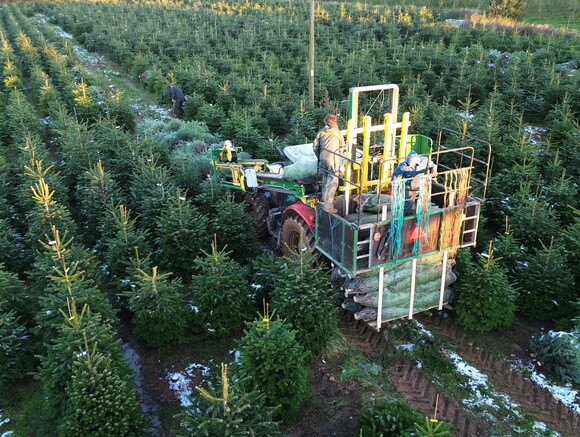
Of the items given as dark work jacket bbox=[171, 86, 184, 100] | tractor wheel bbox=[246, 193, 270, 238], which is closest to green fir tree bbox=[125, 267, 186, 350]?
tractor wheel bbox=[246, 193, 270, 238]

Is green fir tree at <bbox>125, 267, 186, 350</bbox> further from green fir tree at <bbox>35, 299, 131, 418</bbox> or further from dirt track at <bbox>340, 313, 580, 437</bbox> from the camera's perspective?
dirt track at <bbox>340, 313, 580, 437</bbox>

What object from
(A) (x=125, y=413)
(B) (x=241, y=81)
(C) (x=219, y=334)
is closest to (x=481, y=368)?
(C) (x=219, y=334)

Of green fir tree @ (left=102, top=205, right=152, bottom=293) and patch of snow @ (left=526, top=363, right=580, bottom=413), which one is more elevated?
green fir tree @ (left=102, top=205, right=152, bottom=293)

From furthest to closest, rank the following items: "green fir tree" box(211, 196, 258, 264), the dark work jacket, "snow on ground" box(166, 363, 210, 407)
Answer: the dark work jacket
"green fir tree" box(211, 196, 258, 264)
"snow on ground" box(166, 363, 210, 407)

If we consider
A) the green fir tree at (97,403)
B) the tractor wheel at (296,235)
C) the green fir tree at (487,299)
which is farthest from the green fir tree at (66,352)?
the green fir tree at (487,299)

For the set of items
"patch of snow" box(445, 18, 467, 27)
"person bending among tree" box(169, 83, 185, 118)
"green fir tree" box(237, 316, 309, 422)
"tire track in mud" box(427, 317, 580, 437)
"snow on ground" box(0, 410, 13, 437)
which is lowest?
"snow on ground" box(0, 410, 13, 437)

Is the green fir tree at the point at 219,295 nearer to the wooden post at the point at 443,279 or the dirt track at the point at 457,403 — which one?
the dirt track at the point at 457,403
